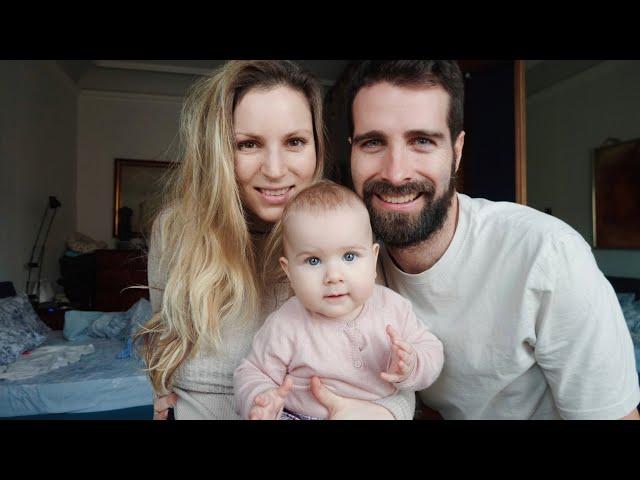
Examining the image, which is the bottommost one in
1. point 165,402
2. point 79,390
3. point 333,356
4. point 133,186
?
point 79,390

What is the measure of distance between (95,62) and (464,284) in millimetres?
5194

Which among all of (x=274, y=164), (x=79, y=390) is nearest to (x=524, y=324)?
(x=274, y=164)

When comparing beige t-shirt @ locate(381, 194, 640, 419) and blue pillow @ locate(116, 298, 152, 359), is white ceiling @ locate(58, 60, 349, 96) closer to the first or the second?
blue pillow @ locate(116, 298, 152, 359)

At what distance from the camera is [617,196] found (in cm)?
432

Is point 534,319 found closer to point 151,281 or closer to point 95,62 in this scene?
point 151,281

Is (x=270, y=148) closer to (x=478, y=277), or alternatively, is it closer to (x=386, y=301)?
(x=386, y=301)

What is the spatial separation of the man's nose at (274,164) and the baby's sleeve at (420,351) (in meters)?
0.46

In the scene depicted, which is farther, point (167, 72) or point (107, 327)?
point (167, 72)

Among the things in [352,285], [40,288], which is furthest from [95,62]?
[352,285]

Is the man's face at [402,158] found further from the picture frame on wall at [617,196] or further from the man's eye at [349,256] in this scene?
the picture frame on wall at [617,196]

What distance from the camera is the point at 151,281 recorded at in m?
1.56

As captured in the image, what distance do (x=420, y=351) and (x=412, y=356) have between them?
73 millimetres

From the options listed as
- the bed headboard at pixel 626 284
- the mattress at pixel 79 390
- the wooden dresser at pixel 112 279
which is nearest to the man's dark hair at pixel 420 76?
the mattress at pixel 79 390

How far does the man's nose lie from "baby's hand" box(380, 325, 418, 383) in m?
0.49
